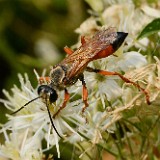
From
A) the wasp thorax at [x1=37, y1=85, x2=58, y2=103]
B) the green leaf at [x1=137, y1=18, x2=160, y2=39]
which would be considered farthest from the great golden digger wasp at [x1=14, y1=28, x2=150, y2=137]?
the green leaf at [x1=137, y1=18, x2=160, y2=39]

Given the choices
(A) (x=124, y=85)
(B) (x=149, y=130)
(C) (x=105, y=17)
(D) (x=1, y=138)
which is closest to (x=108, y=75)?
(A) (x=124, y=85)

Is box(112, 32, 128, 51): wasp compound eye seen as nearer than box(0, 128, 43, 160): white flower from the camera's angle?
Yes

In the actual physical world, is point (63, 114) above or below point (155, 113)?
above

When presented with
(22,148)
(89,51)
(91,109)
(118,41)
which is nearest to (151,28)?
(118,41)

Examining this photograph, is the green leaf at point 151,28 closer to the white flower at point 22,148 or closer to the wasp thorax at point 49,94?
the wasp thorax at point 49,94

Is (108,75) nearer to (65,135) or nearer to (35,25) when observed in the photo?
(65,135)

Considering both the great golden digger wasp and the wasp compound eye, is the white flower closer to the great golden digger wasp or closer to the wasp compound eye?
the great golden digger wasp

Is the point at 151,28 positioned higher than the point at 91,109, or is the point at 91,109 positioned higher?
the point at 151,28

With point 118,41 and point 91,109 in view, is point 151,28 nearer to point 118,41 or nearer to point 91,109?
point 118,41
